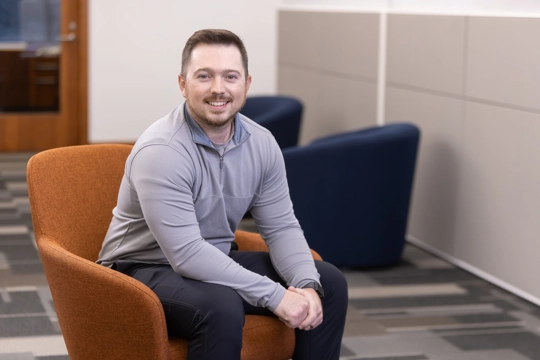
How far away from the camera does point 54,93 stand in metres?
7.34

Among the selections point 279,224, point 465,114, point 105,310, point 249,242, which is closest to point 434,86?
point 465,114

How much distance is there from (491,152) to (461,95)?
0.39m

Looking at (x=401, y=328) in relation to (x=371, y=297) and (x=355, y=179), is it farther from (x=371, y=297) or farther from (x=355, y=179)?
(x=355, y=179)

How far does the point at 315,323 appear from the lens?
2.28 metres

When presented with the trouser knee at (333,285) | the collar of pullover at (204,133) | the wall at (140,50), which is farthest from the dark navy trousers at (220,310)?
the wall at (140,50)

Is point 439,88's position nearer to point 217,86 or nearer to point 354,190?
point 354,190

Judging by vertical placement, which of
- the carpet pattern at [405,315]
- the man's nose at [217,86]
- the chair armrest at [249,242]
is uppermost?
the man's nose at [217,86]

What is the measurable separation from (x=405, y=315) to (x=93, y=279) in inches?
73.9

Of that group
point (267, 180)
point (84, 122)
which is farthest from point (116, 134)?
point (267, 180)

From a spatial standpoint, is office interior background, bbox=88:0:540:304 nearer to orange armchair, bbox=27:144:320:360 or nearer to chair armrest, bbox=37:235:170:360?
orange armchair, bbox=27:144:320:360

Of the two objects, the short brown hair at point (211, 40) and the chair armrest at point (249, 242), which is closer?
the short brown hair at point (211, 40)

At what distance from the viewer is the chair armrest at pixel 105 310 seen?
2088 millimetres

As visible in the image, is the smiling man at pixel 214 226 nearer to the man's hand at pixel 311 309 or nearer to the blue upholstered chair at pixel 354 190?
the man's hand at pixel 311 309

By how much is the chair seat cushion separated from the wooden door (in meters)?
5.34
